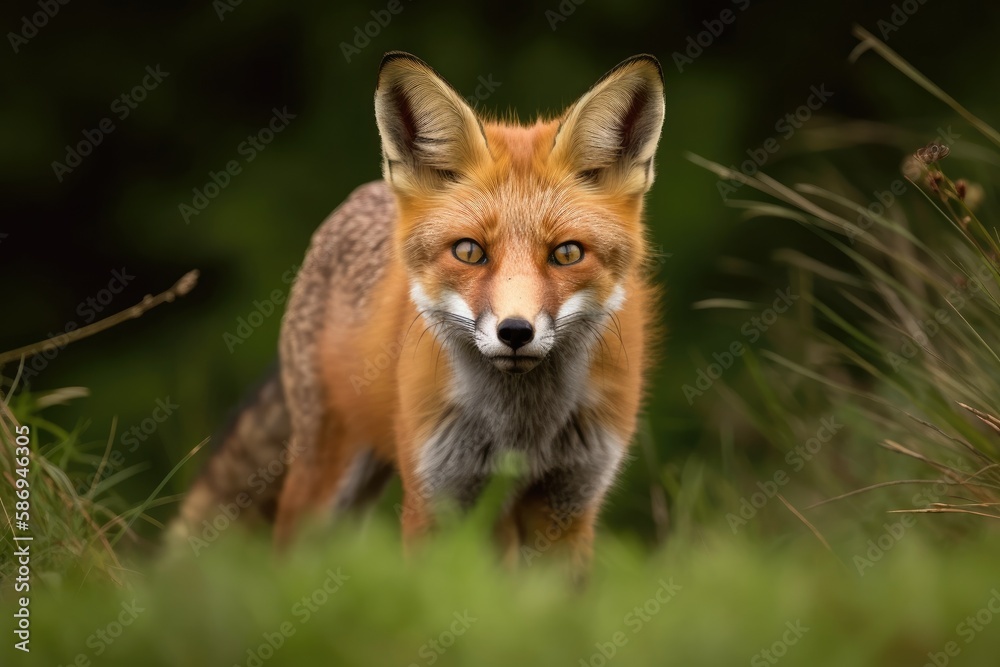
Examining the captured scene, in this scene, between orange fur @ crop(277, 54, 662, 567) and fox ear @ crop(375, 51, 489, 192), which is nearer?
orange fur @ crop(277, 54, 662, 567)

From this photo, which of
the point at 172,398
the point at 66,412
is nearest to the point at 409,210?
the point at 172,398

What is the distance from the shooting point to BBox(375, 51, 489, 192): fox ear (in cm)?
335

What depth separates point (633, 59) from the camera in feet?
10.8

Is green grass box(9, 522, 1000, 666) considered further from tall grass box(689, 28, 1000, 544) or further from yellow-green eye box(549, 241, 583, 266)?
yellow-green eye box(549, 241, 583, 266)

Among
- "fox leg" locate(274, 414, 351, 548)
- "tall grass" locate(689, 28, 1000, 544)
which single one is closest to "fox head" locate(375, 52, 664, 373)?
"tall grass" locate(689, 28, 1000, 544)

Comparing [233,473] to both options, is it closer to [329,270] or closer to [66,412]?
[329,270]

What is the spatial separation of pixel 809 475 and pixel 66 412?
5.17m

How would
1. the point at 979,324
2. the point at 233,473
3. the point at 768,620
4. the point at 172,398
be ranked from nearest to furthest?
the point at 768,620, the point at 979,324, the point at 233,473, the point at 172,398

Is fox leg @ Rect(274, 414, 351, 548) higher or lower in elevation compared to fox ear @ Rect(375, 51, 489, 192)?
lower

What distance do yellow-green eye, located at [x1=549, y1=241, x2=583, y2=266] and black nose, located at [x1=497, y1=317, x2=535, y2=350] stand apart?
392mm

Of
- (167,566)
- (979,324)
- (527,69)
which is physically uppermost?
(979,324)

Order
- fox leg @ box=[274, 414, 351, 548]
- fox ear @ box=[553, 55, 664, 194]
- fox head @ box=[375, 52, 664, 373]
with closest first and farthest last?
fox head @ box=[375, 52, 664, 373], fox ear @ box=[553, 55, 664, 194], fox leg @ box=[274, 414, 351, 548]

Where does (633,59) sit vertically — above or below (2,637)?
above

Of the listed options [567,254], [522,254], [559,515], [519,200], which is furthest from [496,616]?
[559,515]
